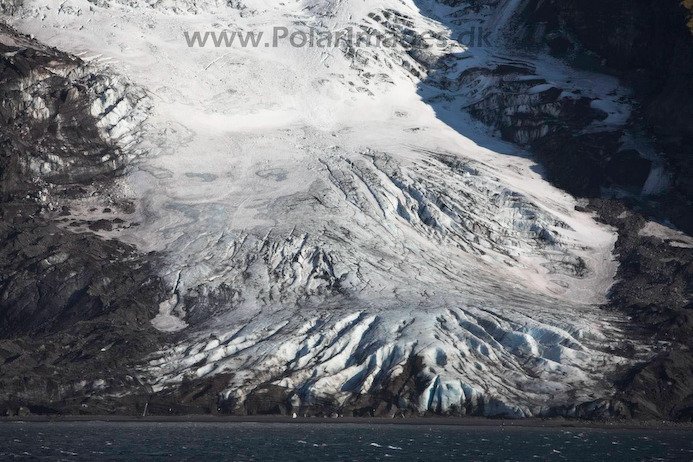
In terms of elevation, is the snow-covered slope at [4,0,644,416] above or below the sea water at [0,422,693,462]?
above

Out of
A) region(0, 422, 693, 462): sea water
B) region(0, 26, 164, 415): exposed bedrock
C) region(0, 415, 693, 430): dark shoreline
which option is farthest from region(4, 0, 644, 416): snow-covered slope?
region(0, 422, 693, 462): sea water

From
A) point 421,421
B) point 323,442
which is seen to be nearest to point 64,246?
point 323,442

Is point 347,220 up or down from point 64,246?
up

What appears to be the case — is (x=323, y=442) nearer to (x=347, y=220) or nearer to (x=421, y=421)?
(x=421, y=421)

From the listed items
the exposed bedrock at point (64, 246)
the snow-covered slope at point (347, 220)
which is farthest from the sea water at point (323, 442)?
the exposed bedrock at point (64, 246)

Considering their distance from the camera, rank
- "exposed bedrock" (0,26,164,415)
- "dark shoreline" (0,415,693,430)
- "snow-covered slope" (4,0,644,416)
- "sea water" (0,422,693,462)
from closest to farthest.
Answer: "sea water" (0,422,693,462) → "dark shoreline" (0,415,693,430) → "exposed bedrock" (0,26,164,415) → "snow-covered slope" (4,0,644,416)

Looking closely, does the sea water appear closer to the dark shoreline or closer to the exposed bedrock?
the dark shoreline

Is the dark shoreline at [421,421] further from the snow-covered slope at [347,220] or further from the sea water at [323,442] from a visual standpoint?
the snow-covered slope at [347,220]

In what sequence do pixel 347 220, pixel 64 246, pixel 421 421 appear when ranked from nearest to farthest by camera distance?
pixel 421 421 < pixel 64 246 < pixel 347 220
